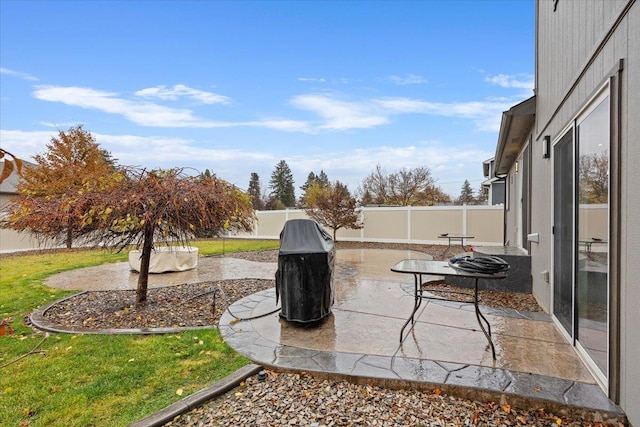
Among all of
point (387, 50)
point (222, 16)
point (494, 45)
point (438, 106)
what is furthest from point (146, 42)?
point (438, 106)

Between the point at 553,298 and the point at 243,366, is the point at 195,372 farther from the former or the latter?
the point at 553,298

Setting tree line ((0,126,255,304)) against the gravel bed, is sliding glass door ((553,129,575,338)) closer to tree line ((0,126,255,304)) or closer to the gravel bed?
the gravel bed

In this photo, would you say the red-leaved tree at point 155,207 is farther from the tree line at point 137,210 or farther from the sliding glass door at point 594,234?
the sliding glass door at point 594,234

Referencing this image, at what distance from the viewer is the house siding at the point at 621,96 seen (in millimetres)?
1944

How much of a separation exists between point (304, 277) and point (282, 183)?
4223 cm

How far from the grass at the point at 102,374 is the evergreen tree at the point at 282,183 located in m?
40.5

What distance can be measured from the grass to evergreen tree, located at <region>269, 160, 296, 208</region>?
4050 centimetres

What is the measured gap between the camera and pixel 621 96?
7.00 feet

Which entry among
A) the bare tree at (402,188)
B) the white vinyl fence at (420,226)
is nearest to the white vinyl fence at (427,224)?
the white vinyl fence at (420,226)

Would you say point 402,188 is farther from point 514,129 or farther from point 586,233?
point 586,233

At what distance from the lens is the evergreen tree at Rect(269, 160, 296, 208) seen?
44750mm

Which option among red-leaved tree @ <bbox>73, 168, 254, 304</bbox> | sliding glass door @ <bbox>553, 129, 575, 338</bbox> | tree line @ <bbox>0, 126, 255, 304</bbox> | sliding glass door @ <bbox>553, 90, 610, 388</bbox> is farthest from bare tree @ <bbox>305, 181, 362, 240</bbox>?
sliding glass door @ <bbox>553, 90, 610, 388</bbox>

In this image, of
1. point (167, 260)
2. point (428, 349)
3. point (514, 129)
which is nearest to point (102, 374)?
point (428, 349)

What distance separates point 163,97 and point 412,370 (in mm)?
12389
